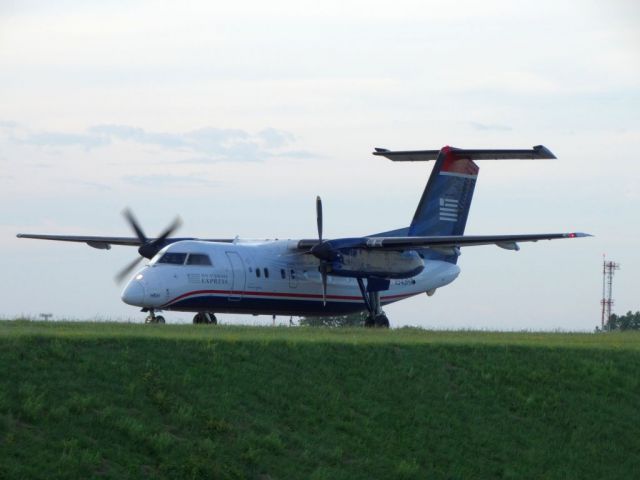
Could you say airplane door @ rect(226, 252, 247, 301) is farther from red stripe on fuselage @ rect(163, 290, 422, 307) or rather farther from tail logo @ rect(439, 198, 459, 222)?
tail logo @ rect(439, 198, 459, 222)

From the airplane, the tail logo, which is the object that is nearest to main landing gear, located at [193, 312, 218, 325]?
the airplane

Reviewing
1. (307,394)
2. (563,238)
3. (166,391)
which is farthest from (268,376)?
(563,238)

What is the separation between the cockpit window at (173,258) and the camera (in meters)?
34.0

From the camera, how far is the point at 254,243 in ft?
128

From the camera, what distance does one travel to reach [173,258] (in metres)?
34.1

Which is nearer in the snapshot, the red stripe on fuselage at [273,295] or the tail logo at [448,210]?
the red stripe on fuselage at [273,295]

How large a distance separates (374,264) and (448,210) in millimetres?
5302

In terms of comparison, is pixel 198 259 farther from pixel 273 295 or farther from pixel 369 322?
pixel 369 322

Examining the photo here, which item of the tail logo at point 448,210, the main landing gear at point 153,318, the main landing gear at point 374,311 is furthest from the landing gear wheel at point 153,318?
the tail logo at point 448,210

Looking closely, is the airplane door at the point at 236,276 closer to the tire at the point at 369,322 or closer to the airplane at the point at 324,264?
the airplane at the point at 324,264

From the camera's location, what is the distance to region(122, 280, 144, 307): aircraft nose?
32219mm

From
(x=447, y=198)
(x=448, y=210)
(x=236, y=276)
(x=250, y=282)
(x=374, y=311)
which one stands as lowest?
(x=374, y=311)

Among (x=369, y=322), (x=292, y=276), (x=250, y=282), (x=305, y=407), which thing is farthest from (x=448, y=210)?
(x=305, y=407)

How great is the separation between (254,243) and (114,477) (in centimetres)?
2201
